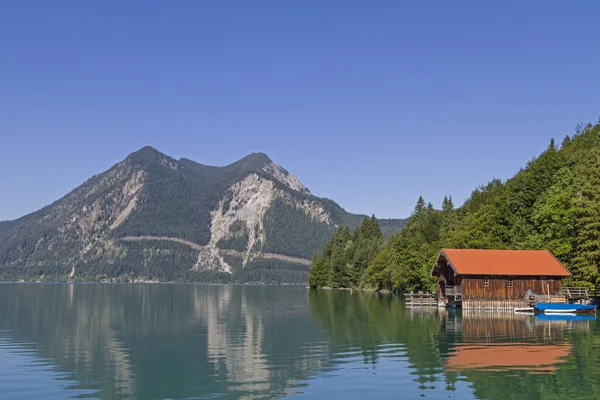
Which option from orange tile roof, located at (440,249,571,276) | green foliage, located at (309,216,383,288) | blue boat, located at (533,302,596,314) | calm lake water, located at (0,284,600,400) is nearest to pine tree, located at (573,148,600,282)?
orange tile roof, located at (440,249,571,276)

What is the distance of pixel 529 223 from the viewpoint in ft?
310

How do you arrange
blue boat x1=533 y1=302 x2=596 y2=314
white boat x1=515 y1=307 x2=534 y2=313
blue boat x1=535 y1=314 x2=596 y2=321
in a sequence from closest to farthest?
blue boat x1=535 y1=314 x2=596 y2=321 < blue boat x1=533 y1=302 x2=596 y2=314 < white boat x1=515 y1=307 x2=534 y2=313

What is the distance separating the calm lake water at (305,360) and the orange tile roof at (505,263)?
16.9 m

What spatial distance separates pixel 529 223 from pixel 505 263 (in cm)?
1823

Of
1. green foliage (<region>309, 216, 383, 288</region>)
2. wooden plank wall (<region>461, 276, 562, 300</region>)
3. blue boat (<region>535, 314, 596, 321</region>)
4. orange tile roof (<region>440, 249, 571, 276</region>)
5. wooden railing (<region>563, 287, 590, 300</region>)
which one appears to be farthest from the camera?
green foliage (<region>309, 216, 383, 288</region>)

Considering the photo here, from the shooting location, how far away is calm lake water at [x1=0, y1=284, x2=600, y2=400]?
2720 centimetres

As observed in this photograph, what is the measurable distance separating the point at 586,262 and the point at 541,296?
7217 millimetres

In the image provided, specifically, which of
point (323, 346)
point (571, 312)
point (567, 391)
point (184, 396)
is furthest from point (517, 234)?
point (184, 396)

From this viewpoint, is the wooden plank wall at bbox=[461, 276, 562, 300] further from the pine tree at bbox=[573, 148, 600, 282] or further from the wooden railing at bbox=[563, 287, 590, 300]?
the pine tree at bbox=[573, 148, 600, 282]

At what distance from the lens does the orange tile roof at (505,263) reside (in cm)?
7681

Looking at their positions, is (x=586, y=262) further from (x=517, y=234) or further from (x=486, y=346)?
(x=486, y=346)

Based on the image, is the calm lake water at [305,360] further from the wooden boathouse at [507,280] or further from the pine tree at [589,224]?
the wooden boathouse at [507,280]

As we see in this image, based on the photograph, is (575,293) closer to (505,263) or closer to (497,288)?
(505,263)

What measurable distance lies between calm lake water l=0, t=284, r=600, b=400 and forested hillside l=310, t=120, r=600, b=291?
17374 mm
